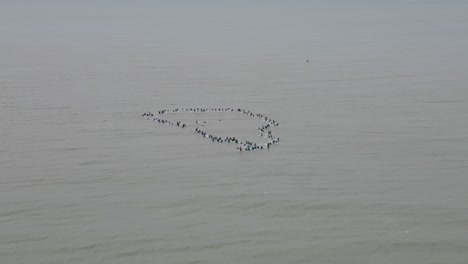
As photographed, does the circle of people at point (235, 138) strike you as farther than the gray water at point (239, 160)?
Yes

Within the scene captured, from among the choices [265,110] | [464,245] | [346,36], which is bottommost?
[464,245]

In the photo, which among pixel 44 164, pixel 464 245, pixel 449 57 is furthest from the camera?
pixel 449 57

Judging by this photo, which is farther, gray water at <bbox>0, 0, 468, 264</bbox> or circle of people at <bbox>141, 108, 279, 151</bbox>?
circle of people at <bbox>141, 108, 279, 151</bbox>

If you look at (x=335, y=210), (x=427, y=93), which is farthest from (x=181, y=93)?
(x=335, y=210)

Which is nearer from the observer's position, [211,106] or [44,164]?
[44,164]

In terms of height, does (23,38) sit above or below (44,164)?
above

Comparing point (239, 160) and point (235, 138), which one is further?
point (235, 138)

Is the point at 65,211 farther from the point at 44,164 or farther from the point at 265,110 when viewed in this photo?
the point at 265,110

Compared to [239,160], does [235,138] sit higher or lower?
higher
